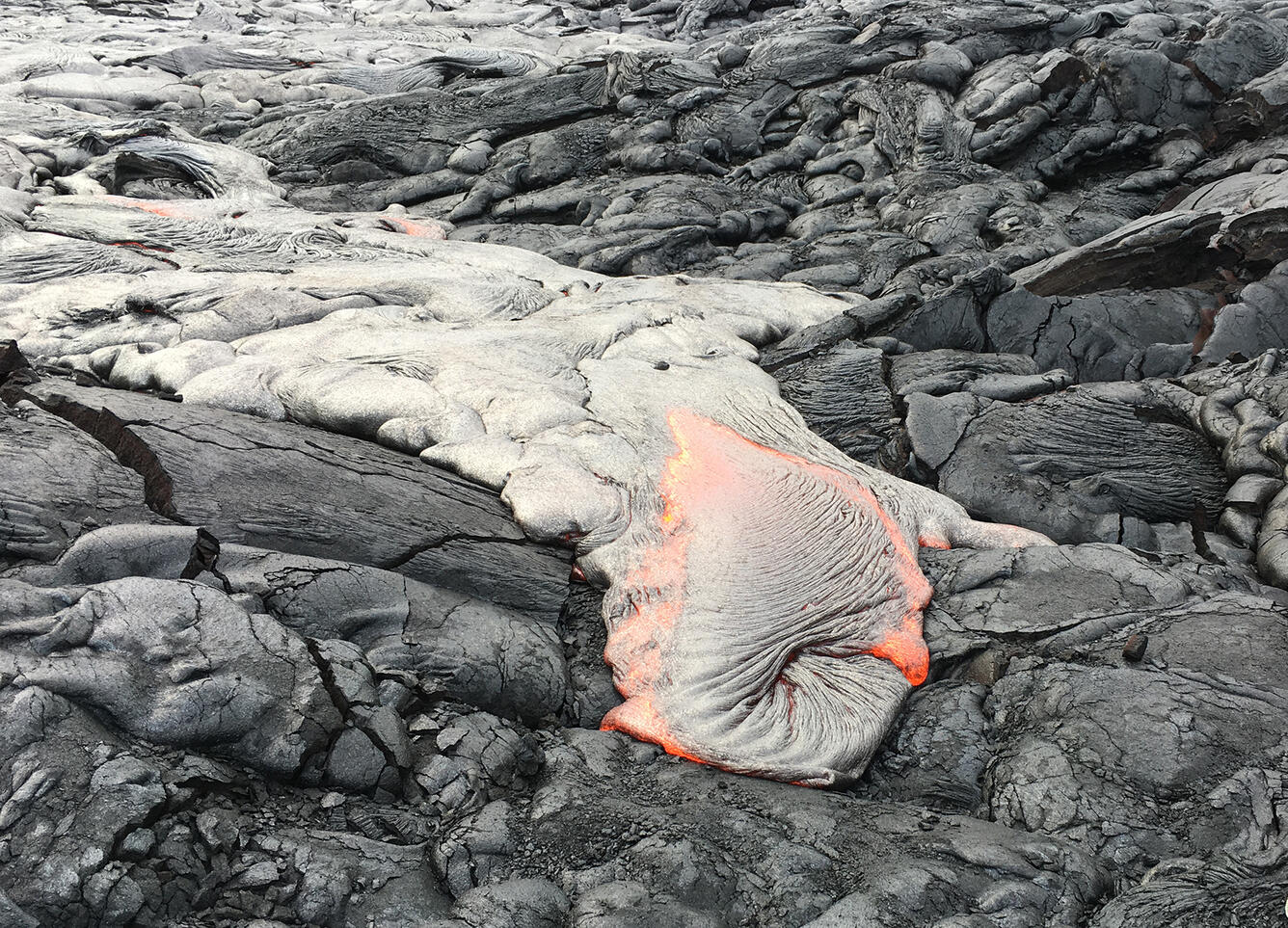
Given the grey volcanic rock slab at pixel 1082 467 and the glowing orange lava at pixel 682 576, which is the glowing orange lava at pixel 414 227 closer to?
the glowing orange lava at pixel 682 576

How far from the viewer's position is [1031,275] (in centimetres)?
862

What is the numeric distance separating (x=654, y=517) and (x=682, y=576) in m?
0.43

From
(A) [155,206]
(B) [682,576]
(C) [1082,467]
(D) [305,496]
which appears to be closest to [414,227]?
(A) [155,206]

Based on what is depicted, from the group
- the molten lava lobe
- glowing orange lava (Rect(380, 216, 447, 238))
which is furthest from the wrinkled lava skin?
glowing orange lava (Rect(380, 216, 447, 238))

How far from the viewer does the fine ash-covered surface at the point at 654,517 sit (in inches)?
130

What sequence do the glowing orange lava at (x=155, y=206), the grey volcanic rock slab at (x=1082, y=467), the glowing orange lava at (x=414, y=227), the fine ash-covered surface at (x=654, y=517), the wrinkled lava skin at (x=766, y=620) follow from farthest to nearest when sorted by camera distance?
1. the glowing orange lava at (x=414, y=227)
2. the glowing orange lava at (x=155, y=206)
3. the grey volcanic rock slab at (x=1082, y=467)
4. the wrinkled lava skin at (x=766, y=620)
5. the fine ash-covered surface at (x=654, y=517)

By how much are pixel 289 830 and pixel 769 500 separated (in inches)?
118

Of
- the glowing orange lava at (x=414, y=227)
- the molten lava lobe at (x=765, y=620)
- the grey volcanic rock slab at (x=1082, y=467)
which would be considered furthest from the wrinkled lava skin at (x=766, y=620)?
the glowing orange lava at (x=414, y=227)

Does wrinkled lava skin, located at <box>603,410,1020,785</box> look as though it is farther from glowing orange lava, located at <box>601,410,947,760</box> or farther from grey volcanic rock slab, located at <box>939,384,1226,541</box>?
grey volcanic rock slab, located at <box>939,384,1226,541</box>

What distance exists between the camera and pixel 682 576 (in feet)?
15.9

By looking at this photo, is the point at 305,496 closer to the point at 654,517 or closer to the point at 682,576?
the point at 654,517

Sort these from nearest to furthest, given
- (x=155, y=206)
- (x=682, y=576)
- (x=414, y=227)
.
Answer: (x=682, y=576)
(x=155, y=206)
(x=414, y=227)

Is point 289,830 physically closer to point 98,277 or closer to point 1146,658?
point 1146,658

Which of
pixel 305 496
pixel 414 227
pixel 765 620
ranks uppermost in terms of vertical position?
pixel 305 496
